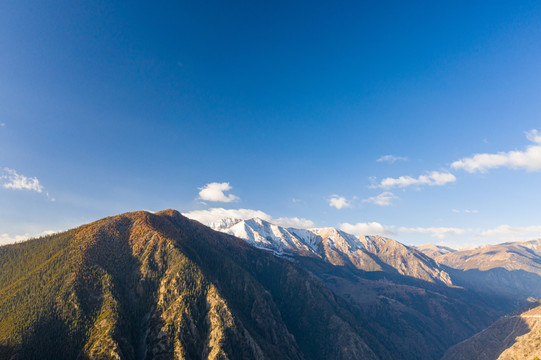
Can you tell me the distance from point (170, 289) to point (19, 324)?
237 feet

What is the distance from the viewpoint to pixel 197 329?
157 meters

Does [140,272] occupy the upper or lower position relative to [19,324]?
upper

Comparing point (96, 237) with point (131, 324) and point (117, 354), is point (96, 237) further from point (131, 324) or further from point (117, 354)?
point (117, 354)

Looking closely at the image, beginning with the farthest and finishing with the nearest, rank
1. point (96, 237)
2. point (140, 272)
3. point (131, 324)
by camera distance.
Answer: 1. point (96, 237)
2. point (140, 272)
3. point (131, 324)

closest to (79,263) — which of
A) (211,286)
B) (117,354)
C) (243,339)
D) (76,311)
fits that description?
(76,311)

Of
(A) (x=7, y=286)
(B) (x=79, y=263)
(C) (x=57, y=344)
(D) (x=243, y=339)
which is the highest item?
(B) (x=79, y=263)

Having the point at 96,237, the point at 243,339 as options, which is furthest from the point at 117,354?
the point at 96,237

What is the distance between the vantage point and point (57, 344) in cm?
12688

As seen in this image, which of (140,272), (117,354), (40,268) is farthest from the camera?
(140,272)

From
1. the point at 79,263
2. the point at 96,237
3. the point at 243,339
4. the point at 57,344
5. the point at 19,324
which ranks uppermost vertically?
the point at 96,237

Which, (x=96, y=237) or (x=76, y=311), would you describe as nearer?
(x=76, y=311)

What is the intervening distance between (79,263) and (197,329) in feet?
285

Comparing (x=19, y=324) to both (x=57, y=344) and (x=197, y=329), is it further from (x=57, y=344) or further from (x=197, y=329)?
(x=197, y=329)

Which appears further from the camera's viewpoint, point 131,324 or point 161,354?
point 131,324
